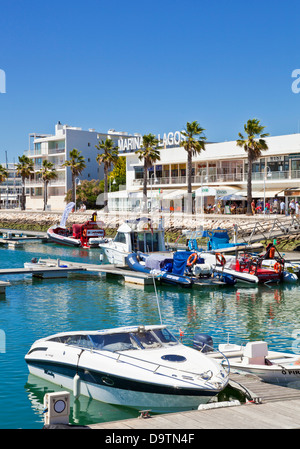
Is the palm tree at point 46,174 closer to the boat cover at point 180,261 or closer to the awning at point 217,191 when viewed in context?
the awning at point 217,191

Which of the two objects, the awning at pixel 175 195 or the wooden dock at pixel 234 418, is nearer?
the wooden dock at pixel 234 418

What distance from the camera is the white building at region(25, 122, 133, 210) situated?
103 m

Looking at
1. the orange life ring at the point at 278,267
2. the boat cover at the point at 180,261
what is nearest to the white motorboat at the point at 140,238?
the boat cover at the point at 180,261

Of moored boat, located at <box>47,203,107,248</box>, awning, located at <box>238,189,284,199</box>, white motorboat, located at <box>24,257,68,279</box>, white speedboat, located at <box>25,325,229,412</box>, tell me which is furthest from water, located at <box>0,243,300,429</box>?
awning, located at <box>238,189,284,199</box>

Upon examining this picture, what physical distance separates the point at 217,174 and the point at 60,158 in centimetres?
4275

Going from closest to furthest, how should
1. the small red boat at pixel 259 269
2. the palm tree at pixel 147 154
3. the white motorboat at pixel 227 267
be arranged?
the white motorboat at pixel 227 267, the small red boat at pixel 259 269, the palm tree at pixel 147 154

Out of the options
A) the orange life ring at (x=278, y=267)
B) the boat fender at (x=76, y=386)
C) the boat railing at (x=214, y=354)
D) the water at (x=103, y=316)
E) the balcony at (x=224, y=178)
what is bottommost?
the water at (x=103, y=316)

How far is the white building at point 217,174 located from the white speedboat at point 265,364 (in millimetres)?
45710

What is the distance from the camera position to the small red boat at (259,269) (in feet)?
106

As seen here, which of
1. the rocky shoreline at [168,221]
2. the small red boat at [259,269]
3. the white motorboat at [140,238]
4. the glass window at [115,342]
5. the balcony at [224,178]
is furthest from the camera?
the balcony at [224,178]

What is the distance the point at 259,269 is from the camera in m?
32.5

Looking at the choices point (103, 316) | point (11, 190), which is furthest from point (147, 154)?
point (11, 190)

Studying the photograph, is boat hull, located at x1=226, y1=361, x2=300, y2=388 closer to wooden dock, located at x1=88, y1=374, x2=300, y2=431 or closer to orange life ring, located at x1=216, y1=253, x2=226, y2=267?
wooden dock, located at x1=88, y1=374, x2=300, y2=431
